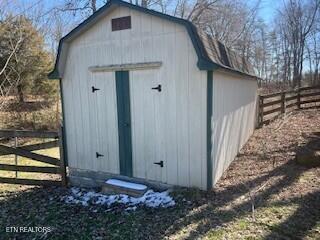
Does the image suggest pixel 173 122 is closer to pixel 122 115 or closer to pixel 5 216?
pixel 122 115

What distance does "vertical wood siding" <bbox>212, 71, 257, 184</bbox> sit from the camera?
5340mm

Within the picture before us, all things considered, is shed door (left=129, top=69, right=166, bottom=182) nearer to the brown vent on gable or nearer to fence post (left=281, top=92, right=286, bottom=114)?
the brown vent on gable

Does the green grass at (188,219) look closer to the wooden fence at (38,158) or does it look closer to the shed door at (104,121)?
the wooden fence at (38,158)

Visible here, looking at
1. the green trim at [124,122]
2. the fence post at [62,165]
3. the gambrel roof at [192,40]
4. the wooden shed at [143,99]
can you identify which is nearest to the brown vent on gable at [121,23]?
the wooden shed at [143,99]

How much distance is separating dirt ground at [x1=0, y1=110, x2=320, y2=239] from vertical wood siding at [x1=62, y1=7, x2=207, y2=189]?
0.65 meters

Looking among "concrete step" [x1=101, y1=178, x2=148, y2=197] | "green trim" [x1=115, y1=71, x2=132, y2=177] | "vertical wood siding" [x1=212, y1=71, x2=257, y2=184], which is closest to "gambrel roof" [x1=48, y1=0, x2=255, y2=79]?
"vertical wood siding" [x1=212, y1=71, x2=257, y2=184]

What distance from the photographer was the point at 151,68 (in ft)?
17.7

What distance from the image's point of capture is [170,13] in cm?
2147

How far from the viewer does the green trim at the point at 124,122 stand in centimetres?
568

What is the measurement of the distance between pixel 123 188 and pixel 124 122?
1.24 m

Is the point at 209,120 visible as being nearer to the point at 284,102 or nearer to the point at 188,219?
the point at 188,219

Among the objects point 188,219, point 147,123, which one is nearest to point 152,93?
point 147,123

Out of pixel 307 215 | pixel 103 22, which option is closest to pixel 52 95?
pixel 103 22

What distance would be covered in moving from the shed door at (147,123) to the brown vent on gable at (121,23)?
86cm
